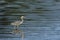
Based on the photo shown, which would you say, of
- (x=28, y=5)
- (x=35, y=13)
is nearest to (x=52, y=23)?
(x=35, y=13)

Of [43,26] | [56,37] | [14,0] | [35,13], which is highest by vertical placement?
[14,0]

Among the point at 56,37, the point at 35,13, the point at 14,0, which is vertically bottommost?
the point at 56,37

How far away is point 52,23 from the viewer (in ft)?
5.64

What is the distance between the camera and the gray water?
1.69 meters

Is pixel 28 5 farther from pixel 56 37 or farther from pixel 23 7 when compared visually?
pixel 56 37

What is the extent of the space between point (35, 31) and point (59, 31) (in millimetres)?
262

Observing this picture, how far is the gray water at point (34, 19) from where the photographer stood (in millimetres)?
1687

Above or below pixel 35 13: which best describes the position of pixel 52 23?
below

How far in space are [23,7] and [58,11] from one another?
0.37m

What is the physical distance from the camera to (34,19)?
171cm

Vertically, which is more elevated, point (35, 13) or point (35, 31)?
point (35, 13)

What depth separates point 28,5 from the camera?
66.4 inches

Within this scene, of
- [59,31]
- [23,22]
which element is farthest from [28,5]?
[59,31]

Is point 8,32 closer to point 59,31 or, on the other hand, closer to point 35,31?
point 35,31
